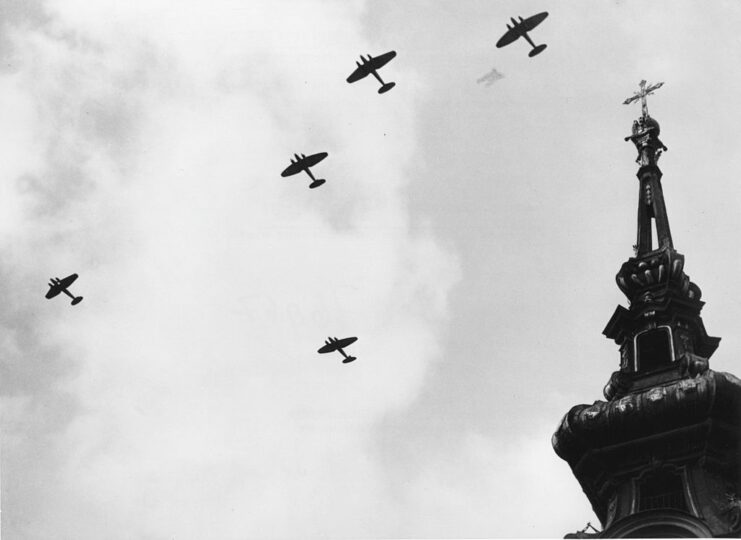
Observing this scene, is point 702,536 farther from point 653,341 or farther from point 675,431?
point 653,341

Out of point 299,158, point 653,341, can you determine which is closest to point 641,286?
point 653,341

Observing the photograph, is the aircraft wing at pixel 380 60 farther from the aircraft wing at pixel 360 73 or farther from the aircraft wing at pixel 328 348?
the aircraft wing at pixel 328 348

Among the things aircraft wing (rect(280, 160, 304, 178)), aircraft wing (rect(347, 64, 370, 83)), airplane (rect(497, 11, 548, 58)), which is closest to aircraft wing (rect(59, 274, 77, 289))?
aircraft wing (rect(280, 160, 304, 178))

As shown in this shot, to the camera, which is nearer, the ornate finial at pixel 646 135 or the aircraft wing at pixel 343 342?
the aircraft wing at pixel 343 342

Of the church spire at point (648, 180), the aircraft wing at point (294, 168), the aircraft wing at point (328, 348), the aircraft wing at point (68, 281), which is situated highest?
the church spire at point (648, 180)

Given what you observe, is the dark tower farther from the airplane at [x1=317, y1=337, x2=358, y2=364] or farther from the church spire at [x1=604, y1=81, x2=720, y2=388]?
the airplane at [x1=317, y1=337, x2=358, y2=364]

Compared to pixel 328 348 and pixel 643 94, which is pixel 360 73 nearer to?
pixel 328 348

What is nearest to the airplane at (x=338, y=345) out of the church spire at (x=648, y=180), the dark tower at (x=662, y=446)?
the dark tower at (x=662, y=446)
